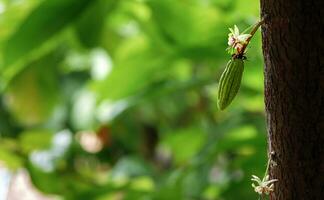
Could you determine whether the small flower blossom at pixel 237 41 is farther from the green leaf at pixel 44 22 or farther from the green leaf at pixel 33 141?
the green leaf at pixel 33 141

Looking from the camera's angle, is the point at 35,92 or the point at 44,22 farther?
the point at 35,92

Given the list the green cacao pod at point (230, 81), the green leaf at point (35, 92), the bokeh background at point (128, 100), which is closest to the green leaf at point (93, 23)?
the bokeh background at point (128, 100)

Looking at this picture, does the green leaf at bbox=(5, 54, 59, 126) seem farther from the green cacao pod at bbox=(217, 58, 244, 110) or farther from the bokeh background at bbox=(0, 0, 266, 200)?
the green cacao pod at bbox=(217, 58, 244, 110)

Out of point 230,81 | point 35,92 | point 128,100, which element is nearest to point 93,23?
point 128,100

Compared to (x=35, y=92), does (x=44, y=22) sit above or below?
below

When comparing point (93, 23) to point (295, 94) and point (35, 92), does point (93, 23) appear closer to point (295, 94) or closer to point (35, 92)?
point (35, 92)
